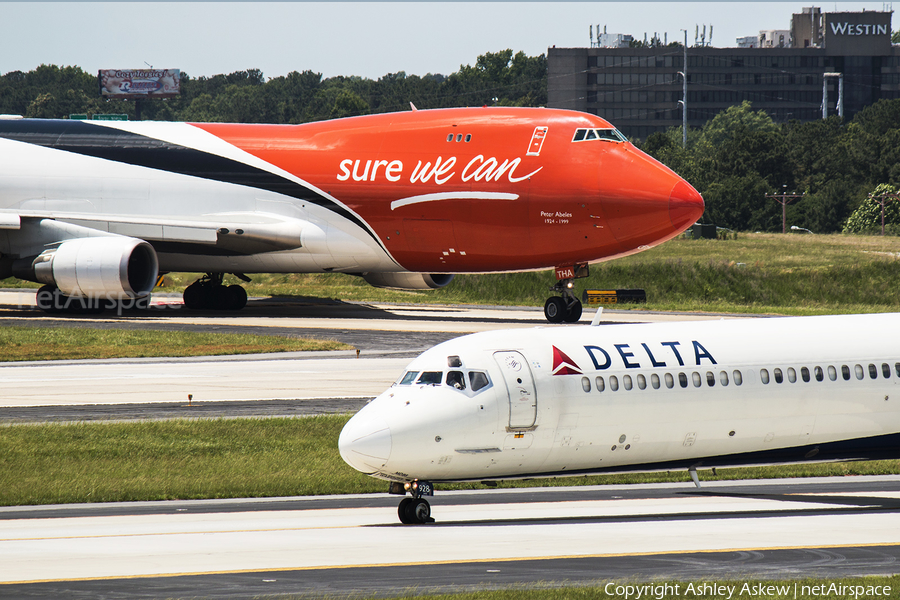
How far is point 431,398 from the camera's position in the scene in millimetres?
19266

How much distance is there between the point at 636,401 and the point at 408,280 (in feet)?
110

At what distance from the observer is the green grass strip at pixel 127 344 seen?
42.1m

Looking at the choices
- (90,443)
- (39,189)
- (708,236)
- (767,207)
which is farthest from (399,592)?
(767,207)

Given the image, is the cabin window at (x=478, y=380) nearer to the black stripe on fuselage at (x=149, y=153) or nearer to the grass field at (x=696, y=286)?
the black stripe on fuselage at (x=149, y=153)

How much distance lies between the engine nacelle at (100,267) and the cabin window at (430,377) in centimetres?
3233

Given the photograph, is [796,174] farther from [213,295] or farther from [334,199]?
[334,199]

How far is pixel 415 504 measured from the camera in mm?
19734

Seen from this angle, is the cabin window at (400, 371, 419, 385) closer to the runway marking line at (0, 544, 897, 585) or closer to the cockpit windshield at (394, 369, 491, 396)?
the cockpit windshield at (394, 369, 491, 396)

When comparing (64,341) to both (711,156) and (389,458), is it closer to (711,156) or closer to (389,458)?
(389,458)


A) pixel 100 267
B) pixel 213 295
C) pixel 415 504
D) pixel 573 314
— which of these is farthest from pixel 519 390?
pixel 213 295

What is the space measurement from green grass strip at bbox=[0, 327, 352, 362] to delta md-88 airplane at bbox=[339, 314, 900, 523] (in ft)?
76.3

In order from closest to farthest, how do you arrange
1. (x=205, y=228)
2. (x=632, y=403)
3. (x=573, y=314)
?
(x=632, y=403) → (x=573, y=314) → (x=205, y=228)

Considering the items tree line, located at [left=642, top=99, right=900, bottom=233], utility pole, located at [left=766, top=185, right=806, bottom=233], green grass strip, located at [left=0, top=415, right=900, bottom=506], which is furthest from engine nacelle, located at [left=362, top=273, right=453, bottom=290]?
tree line, located at [left=642, top=99, right=900, bottom=233]

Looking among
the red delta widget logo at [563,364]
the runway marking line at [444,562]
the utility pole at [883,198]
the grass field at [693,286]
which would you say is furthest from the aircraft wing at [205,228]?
the utility pole at [883,198]
